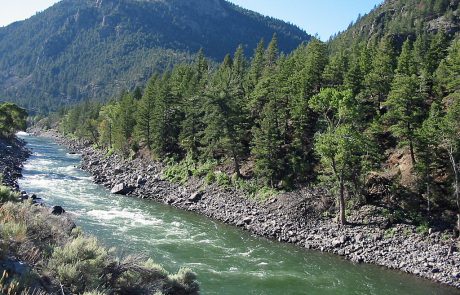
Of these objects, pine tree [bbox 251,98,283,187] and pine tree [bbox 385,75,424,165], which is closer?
pine tree [bbox 385,75,424,165]

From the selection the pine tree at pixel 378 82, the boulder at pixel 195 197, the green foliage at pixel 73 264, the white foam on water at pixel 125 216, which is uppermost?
the pine tree at pixel 378 82

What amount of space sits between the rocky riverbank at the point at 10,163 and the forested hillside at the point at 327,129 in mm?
17312

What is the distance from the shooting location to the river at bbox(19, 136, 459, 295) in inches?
1043

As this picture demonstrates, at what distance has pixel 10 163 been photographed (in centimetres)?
6081

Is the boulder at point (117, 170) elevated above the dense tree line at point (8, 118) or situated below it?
below

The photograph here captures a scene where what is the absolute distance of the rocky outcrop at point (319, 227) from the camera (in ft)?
101

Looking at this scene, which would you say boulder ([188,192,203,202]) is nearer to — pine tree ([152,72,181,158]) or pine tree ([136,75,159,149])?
pine tree ([152,72,181,158])

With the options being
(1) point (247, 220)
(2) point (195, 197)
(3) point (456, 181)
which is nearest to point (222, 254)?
(1) point (247, 220)

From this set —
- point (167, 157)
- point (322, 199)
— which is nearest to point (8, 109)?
point (167, 157)

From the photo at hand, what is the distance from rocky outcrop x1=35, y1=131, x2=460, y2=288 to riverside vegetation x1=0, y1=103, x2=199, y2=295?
21.2 m

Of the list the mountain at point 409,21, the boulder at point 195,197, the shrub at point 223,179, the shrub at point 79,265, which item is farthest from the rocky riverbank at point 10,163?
the mountain at point 409,21

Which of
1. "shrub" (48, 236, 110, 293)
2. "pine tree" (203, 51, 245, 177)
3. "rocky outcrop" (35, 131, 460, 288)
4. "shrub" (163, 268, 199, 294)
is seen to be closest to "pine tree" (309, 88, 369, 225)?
"rocky outcrop" (35, 131, 460, 288)

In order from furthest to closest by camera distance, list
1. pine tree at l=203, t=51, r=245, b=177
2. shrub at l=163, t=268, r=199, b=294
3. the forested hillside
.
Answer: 1. pine tree at l=203, t=51, r=245, b=177
2. the forested hillside
3. shrub at l=163, t=268, r=199, b=294

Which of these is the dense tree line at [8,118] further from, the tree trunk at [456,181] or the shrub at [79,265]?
the shrub at [79,265]
